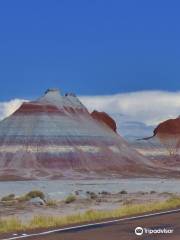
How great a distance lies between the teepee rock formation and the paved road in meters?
92.9

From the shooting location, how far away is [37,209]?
2825 centimetres

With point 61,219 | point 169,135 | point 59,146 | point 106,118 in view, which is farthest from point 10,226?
point 169,135

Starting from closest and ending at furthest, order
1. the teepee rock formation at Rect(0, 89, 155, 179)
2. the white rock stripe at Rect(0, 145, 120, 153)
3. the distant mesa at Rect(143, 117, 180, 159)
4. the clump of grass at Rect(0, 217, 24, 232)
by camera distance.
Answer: the clump of grass at Rect(0, 217, 24, 232), the teepee rock formation at Rect(0, 89, 155, 179), the white rock stripe at Rect(0, 145, 120, 153), the distant mesa at Rect(143, 117, 180, 159)

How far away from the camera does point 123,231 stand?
15258mm

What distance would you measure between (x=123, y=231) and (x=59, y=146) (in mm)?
109489

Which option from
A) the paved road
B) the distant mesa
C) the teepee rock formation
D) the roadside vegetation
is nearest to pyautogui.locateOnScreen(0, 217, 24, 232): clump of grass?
the roadside vegetation

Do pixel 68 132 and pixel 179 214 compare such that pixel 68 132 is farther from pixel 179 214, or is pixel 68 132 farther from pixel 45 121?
pixel 179 214

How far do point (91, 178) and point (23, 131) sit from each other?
2356 centimetres

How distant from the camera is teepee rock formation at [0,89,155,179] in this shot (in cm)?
11888

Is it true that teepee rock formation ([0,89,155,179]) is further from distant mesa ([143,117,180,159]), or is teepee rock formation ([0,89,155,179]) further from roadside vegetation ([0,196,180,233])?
roadside vegetation ([0,196,180,233])

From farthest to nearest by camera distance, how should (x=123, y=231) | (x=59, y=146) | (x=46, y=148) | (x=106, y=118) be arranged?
(x=106, y=118), (x=59, y=146), (x=46, y=148), (x=123, y=231)

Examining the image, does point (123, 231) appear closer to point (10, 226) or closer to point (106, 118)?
point (10, 226)

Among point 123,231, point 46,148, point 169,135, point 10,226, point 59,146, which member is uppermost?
point 169,135

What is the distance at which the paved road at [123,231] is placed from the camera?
1381 cm
